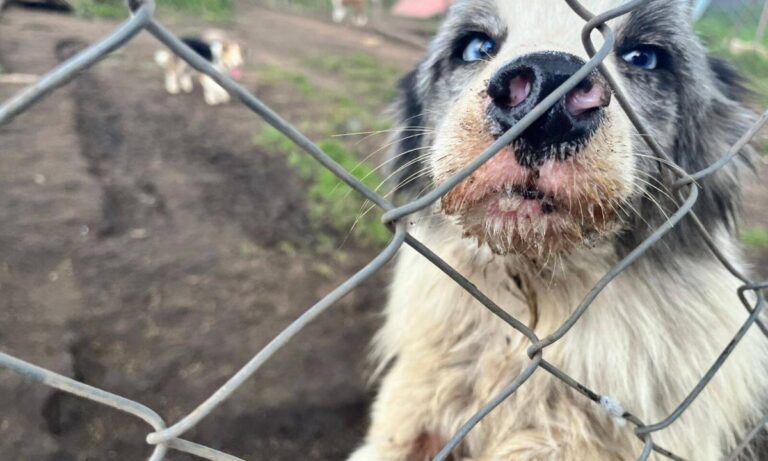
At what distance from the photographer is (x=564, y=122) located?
1020mm

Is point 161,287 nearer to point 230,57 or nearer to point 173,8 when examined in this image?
point 230,57

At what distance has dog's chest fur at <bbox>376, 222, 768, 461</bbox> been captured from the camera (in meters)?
1.56

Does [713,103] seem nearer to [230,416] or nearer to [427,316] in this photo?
[427,316]

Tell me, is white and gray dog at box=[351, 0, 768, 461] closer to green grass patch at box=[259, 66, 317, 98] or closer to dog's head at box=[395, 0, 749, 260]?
dog's head at box=[395, 0, 749, 260]

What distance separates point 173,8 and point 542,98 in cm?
884

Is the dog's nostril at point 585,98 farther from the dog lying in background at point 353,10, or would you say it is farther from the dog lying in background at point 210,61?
the dog lying in background at point 353,10

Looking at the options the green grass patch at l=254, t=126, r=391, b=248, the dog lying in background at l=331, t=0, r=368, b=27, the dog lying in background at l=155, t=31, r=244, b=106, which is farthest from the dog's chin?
the dog lying in background at l=331, t=0, r=368, b=27

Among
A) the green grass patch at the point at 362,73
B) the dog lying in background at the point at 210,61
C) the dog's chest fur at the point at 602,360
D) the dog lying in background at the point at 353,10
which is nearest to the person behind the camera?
the dog's chest fur at the point at 602,360

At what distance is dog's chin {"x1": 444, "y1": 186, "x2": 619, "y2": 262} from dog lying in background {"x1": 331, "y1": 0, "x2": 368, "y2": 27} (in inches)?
352

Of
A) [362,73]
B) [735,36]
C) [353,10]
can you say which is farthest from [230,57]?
[735,36]

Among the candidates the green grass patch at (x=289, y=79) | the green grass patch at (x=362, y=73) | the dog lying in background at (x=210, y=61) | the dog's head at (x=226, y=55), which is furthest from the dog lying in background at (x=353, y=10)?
the dog lying in background at (x=210, y=61)

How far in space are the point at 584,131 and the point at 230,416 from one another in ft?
5.49

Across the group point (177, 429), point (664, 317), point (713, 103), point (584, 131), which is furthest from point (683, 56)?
point (177, 429)

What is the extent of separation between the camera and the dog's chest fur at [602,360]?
5.10 ft
